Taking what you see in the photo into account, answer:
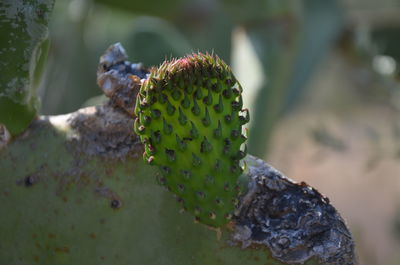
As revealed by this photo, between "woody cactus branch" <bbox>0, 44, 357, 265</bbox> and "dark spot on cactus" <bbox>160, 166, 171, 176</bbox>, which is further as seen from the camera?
"woody cactus branch" <bbox>0, 44, 357, 265</bbox>

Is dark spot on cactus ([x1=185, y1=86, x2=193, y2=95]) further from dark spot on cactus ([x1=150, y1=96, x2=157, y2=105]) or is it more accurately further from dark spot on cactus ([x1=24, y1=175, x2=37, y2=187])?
dark spot on cactus ([x1=24, y1=175, x2=37, y2=187])

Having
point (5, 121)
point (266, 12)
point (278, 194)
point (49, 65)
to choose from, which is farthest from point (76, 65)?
point (278, 194)

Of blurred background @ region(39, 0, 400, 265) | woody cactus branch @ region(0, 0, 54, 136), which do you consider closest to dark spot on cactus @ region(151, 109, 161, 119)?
woody cactus branch @ region(0, 0, 54, 136)

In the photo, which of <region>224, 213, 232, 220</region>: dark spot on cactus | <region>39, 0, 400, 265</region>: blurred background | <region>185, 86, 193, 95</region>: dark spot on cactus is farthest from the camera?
<region>39, 0, 400, 265</region>: blurred background

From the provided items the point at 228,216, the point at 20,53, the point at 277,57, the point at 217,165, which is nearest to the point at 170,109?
the point at 217,165

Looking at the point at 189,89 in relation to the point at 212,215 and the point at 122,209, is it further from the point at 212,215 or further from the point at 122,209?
the point at 122,209
